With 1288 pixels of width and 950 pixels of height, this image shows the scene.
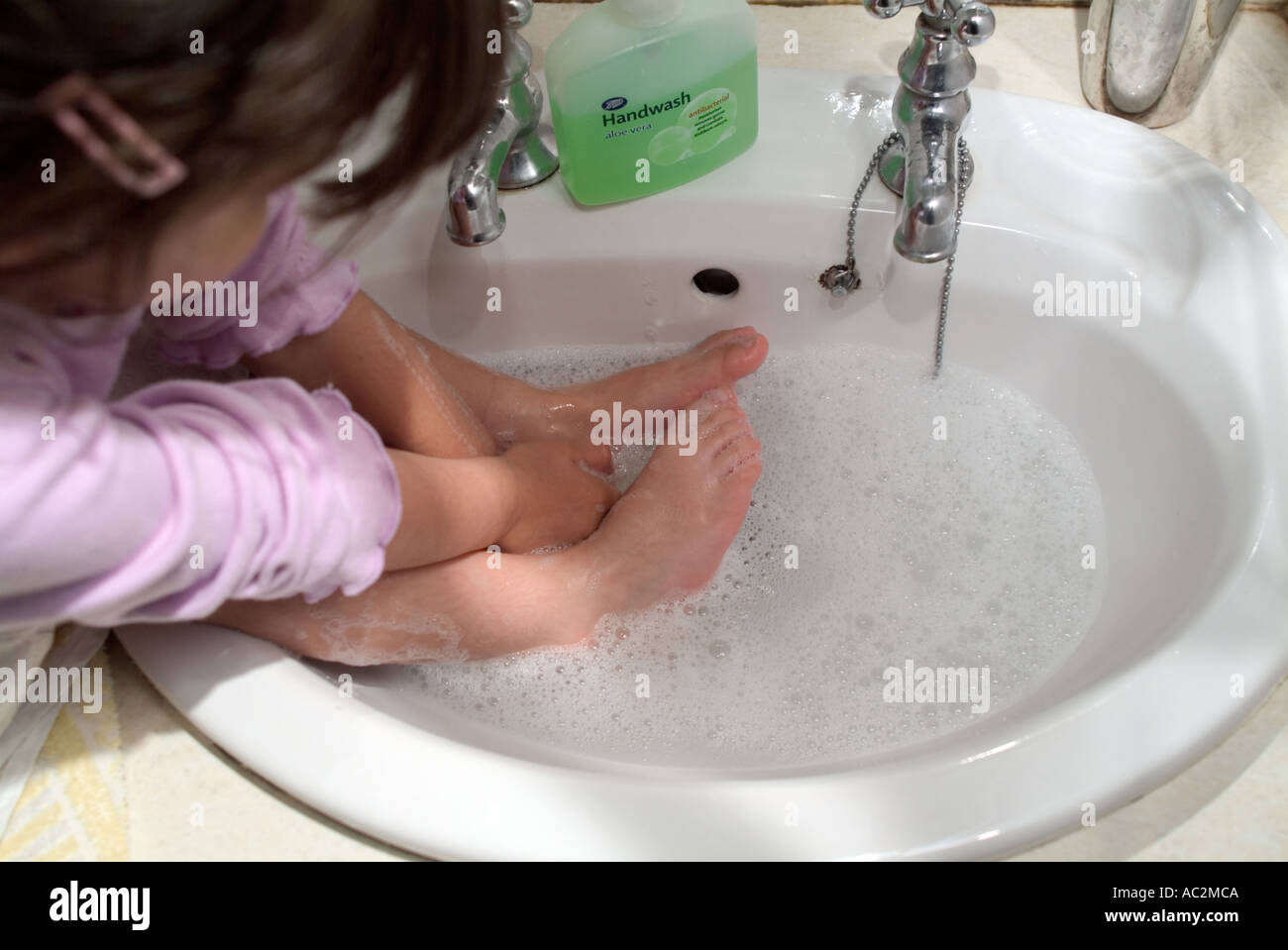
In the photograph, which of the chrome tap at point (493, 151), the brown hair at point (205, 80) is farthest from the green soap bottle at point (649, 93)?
the brown hair at point (205, 80)

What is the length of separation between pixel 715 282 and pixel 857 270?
0.11 metres

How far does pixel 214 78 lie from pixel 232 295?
0.92 ft

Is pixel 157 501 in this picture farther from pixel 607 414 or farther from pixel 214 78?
pixel 607 414

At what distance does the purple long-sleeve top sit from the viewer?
446mm

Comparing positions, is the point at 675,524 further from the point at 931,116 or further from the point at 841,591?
the point at 931,116

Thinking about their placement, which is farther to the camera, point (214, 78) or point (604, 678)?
point (604, 678)

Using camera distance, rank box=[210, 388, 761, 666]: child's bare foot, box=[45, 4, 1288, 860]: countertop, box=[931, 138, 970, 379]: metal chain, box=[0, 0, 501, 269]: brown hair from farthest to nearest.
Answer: box=[931, 138, 970, 379]: metal chain < box=[210, 388, 761, 666]: child's bare foot < box=[45, 4, 1288, 860]: countertop < box=[0, 0, 501, 269]: brown hair

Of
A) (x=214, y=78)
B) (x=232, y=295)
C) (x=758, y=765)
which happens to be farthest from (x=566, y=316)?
(x=214, y=78)

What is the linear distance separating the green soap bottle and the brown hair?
26cm

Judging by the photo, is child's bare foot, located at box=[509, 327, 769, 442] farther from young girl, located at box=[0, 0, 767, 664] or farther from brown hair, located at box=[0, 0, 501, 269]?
brown hair, located at box=[0, 0, 501, 269]

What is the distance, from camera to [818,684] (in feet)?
2.38

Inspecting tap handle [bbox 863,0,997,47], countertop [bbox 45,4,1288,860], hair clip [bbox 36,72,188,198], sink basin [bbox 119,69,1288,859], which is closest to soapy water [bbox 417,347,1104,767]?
sink basin [bbox 119,69,1288,859]

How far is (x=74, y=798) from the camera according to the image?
563mm

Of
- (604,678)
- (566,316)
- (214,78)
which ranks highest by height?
(214,78)
